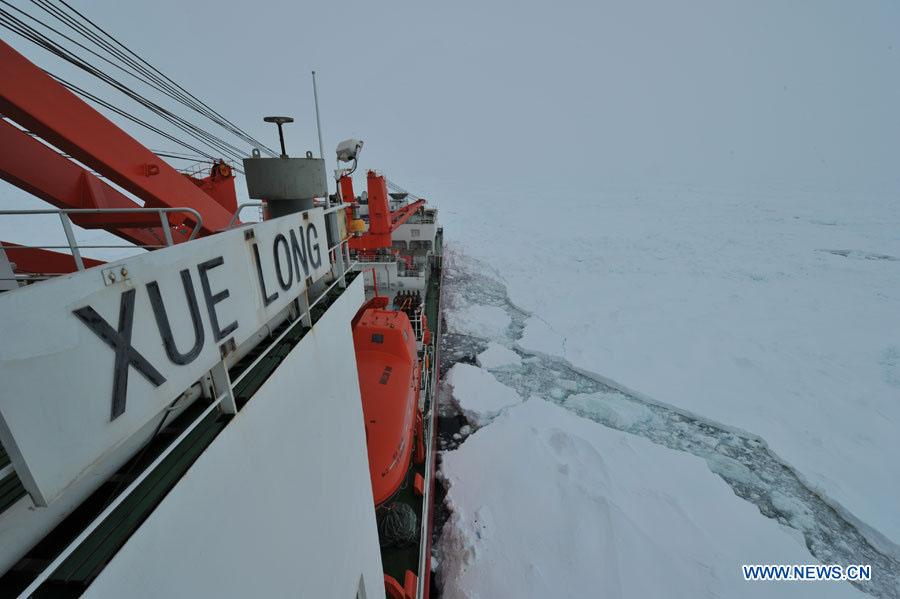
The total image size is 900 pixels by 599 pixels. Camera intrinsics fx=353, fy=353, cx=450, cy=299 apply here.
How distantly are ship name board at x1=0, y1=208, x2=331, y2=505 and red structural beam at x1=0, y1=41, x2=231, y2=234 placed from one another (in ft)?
9.54

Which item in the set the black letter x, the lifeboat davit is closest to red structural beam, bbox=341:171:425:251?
the lifeboat davit

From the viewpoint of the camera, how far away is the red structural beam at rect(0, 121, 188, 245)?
3.47 metres

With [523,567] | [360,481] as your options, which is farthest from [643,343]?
[360,481]

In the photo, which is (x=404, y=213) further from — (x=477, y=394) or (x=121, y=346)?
(x=121, y=346)

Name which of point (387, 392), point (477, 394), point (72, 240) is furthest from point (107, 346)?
point (477, 394)

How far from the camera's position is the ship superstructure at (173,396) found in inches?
38.0

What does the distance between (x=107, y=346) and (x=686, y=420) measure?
11.5 m

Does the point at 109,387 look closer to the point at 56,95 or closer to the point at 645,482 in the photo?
the point at 56,95

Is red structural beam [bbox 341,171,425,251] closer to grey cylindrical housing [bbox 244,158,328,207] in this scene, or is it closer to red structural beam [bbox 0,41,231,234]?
red structural beam [bbox 0,41,231,234]

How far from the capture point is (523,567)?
5.99m

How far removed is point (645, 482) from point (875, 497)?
15.9 ft

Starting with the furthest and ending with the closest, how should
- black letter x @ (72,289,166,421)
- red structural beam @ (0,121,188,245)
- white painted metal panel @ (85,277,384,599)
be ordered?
red structural beam @ (0,121,188,245) → white painted metal panel @ (85,277,384,599) → black letter x @ (72,289,166,421)

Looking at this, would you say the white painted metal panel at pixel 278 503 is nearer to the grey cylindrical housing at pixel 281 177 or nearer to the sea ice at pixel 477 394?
the grey cylindrical housing at pixel 281 177

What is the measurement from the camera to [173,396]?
52.4 inches
